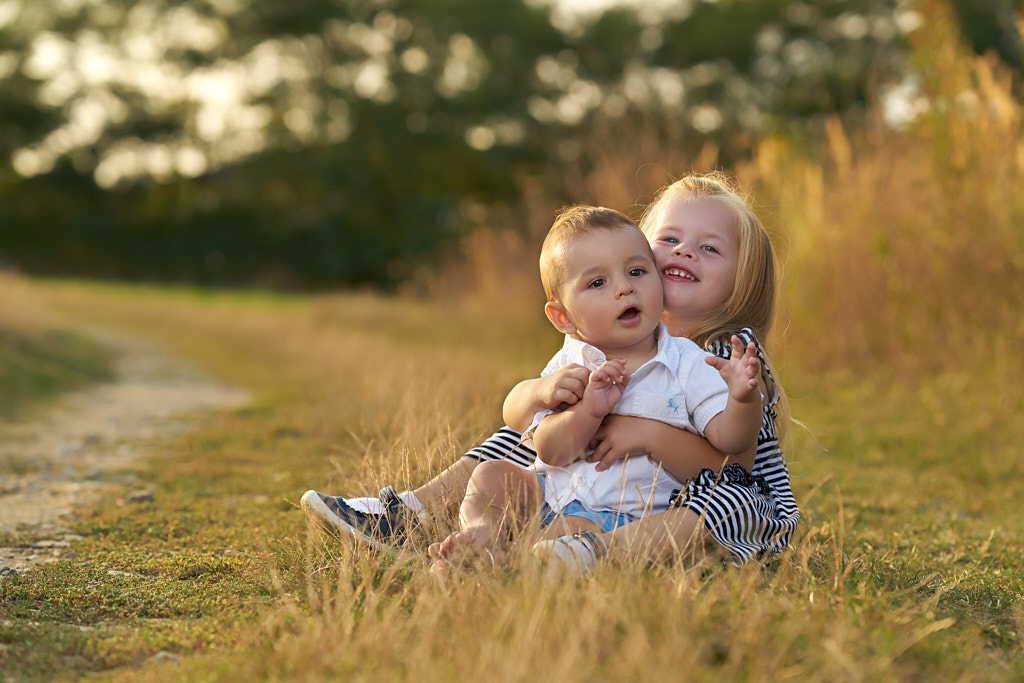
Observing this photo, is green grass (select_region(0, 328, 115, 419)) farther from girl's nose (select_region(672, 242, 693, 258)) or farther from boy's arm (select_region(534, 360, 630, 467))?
girl's nose (select_region(672, 242, 693, 258))

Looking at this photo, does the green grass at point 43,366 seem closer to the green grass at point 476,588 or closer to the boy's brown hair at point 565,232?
the green grass at point 476,588

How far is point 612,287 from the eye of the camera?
2.15 meters

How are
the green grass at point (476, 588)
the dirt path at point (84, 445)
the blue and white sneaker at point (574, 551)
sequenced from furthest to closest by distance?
→ the dirt path at point (84, 445) < the blue and white sneaker at point (574, 551) < the green grass at point (476, 588)

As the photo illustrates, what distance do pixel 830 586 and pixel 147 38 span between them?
2508 centimetres

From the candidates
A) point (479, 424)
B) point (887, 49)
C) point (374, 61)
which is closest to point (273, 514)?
point (479, 424)

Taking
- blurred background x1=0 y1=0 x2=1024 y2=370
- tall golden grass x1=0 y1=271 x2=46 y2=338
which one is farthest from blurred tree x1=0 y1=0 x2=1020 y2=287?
tall golden grass x1=0 y1=271 x2=46 y2=338

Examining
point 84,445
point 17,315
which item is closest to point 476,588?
point 84,445

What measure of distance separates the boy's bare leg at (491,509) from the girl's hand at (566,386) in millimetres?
202

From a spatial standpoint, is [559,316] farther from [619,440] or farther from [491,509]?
[491,509]

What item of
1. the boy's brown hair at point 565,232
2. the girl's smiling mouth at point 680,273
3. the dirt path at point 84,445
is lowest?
the dirt path at point 84,445

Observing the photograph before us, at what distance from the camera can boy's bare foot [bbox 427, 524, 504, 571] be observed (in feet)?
6.48

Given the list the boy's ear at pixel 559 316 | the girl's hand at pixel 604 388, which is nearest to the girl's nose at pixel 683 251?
the boy's ear at pixel 559 316

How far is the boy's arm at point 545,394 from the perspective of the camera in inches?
81.8

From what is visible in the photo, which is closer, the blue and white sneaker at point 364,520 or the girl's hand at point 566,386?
the girl's hand at point 566,386
